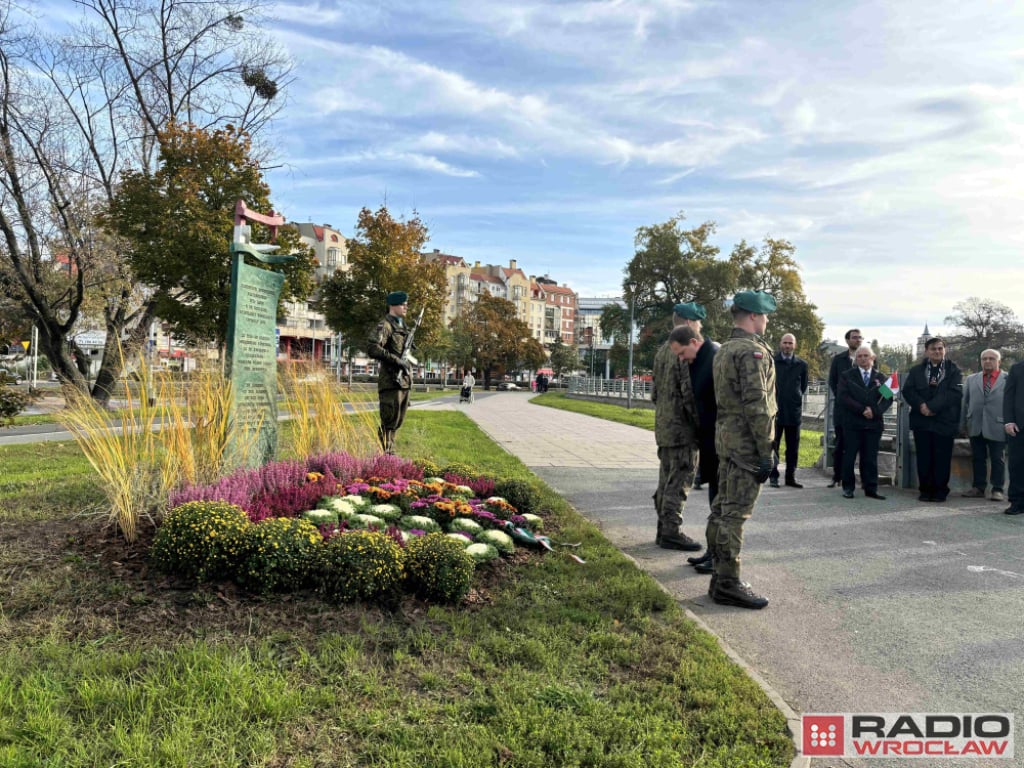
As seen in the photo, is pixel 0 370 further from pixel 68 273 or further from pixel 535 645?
pixel 68 273

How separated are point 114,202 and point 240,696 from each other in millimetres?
18565

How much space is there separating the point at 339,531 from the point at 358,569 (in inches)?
27.2

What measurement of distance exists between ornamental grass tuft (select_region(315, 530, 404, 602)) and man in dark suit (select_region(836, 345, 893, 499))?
686 cm

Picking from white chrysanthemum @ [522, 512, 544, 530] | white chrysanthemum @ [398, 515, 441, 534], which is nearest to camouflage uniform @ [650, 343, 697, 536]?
white chrysanthemum @ [522, 512, 544, 530]

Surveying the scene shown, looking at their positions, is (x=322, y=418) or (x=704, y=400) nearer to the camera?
(x=704, y=400)

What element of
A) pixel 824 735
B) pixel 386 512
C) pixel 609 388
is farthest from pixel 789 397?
pixel 609 388

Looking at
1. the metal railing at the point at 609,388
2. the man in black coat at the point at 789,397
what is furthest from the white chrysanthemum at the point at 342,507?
the metal railing at the point at 609,388

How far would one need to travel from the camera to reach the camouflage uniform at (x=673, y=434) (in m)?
5.57

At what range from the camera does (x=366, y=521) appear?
187 inches

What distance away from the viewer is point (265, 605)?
11.7 feet

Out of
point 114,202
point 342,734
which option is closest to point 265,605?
point 342,734

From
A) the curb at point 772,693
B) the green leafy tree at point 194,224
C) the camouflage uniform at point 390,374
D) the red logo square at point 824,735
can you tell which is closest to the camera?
the curb at point 772,693

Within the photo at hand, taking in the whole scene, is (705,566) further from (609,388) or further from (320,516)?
(609,388)

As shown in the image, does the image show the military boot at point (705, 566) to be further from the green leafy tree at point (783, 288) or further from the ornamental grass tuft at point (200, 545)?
the green leafy tree at point (783, 288)
